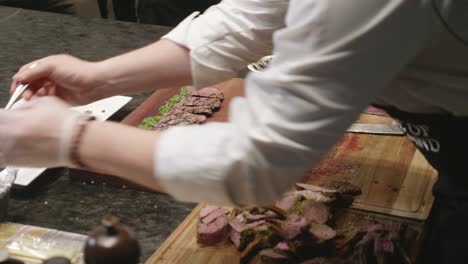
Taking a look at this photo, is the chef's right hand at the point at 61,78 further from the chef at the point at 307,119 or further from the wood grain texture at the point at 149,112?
the chef at the point at 307,119

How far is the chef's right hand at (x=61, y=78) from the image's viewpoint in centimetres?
146

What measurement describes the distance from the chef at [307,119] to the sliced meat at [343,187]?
0.28 m

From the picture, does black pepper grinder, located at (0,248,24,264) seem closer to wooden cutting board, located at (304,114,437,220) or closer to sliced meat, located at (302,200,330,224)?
sliced meat, located at (302,200,330,224)

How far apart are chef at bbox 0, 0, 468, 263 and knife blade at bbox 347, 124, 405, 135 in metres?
0.50

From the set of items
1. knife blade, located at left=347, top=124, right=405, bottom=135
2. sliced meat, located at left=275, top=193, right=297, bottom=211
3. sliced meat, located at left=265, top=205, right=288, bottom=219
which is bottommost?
knife blade, located at left=347, top=124, right=405, bottom=135

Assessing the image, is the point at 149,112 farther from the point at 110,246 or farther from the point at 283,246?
the point at 110,246

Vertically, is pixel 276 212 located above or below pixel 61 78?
below

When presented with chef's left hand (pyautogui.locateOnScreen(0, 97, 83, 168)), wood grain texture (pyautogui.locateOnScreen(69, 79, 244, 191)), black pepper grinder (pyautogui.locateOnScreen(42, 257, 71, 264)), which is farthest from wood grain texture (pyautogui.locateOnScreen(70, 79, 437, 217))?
chef's left hand (pyautogui.locateOnScreen(0, 97, 83, 168))

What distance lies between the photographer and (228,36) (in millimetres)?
1426

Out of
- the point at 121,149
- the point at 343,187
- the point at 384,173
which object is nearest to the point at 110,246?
the point at 121,149

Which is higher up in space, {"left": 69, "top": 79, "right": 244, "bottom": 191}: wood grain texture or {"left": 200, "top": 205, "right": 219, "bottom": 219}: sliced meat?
{"left": 69, "top": 79, "right": 244, "bottom": 191}: wood grain texture

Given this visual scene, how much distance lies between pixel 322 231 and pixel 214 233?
0.21 metres

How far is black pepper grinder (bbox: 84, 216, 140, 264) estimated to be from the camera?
87 centimetres

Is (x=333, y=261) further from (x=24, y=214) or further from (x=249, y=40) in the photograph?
(x=24, y=214)
